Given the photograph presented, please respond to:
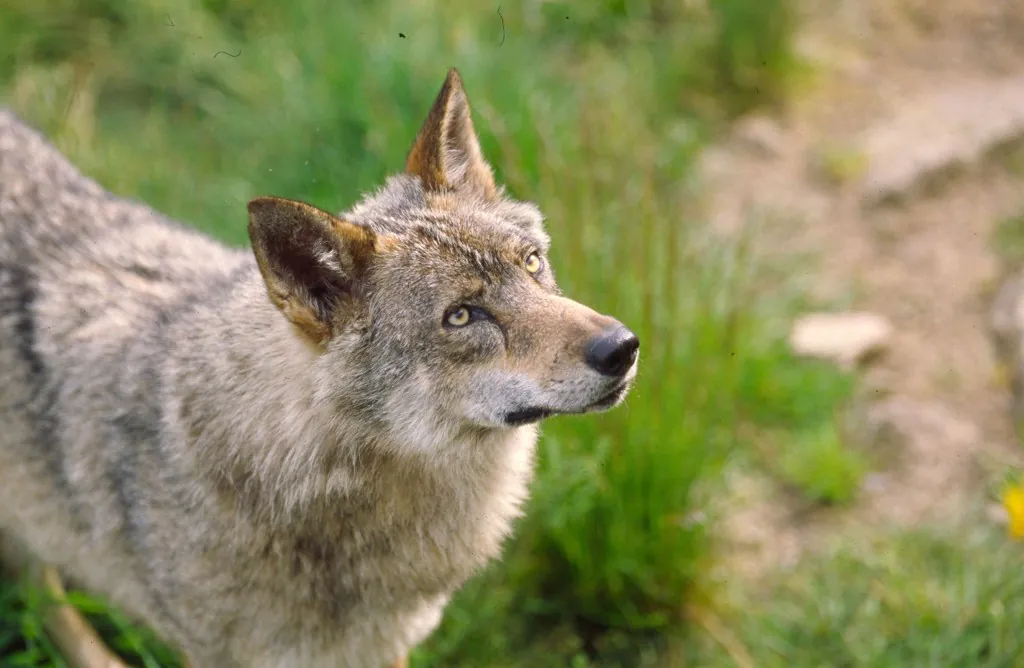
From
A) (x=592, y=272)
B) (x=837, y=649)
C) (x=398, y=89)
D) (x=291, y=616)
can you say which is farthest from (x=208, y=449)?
(x=398, y=89)

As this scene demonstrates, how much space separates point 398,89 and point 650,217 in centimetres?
242

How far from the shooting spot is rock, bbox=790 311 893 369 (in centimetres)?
526

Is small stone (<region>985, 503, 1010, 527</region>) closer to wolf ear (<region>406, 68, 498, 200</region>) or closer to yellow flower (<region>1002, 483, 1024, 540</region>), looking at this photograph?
yellow flower (<region>1002, 483, 1024, 540</region>)

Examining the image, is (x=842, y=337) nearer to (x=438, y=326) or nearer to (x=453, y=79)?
(x=453, y=79)

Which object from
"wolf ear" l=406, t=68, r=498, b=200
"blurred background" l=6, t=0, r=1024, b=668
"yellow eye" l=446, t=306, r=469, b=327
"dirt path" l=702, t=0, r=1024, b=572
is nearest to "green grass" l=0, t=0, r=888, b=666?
"blurred background" l=6, t=0, r=1024, b=668

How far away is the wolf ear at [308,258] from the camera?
2.51m

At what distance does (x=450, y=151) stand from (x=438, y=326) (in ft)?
2.32

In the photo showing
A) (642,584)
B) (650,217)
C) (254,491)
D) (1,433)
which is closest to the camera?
(254,491)

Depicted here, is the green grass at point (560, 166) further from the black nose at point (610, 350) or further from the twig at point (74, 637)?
the black nose at point (610, 350)

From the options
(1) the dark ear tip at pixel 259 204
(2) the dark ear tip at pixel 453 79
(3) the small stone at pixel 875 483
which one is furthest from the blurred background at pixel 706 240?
(1) the dark ear tip at pixel 259 204

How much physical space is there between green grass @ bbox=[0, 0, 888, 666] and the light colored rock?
88 cm

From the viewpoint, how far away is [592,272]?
13.8 feet

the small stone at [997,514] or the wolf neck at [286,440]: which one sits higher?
the wolf neck at [286,440]

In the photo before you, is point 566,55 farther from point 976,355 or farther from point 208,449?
point 208,449
